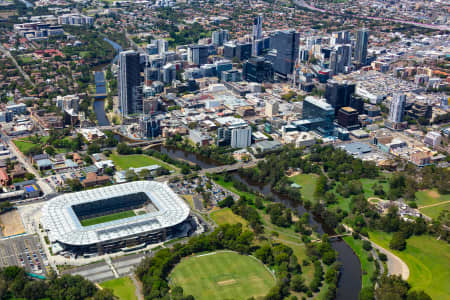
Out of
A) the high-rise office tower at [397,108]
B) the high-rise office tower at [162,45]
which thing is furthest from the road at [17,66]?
the high-rise office tower at [397,108]

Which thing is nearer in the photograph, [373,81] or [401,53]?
[373,81]

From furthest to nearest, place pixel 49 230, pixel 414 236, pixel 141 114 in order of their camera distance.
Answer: pixel 141 114, pixel 414 236, pixel 49 230

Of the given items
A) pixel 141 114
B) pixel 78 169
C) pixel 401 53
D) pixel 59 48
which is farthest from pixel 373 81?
pixel 59 48

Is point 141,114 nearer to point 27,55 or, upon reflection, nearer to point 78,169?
point 78,169

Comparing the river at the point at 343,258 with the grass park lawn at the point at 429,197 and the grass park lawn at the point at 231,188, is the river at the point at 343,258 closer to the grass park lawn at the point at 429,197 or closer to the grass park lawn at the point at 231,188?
the grass park lawn at the point at 231,188

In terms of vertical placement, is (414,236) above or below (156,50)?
below

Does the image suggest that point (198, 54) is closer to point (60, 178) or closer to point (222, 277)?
point (60, 178)
